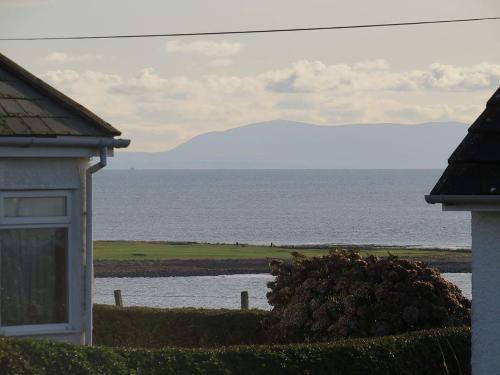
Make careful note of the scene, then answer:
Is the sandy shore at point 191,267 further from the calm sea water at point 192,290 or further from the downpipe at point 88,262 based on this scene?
the downpipe at point 88,262

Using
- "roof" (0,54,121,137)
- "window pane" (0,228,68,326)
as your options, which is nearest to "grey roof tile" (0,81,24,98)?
"roof" (0,54,121,137)

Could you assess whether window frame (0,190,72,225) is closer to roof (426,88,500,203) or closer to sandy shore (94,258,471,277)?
roof (426,88,500,203)

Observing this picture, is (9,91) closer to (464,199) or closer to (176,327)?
(176,327)

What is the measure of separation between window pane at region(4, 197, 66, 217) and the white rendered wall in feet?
19.9

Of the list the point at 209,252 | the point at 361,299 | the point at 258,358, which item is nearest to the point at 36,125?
the point at 258,358

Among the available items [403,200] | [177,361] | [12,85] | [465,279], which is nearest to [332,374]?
[177,361]

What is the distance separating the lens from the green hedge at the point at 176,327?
18703 mm

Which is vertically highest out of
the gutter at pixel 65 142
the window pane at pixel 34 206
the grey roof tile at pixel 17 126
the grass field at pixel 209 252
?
the grey roof tile at pixel 17 126

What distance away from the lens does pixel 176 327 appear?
19031 millimetres

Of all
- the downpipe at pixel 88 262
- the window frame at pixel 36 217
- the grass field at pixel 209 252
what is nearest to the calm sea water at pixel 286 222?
the grass field at pixel 209 252

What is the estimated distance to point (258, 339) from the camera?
18.7 m

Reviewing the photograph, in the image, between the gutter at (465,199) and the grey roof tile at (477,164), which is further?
the grey roof tile at (477,164)

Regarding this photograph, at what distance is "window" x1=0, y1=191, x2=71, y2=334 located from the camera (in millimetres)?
14633

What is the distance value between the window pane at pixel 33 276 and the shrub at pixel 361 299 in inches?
159
